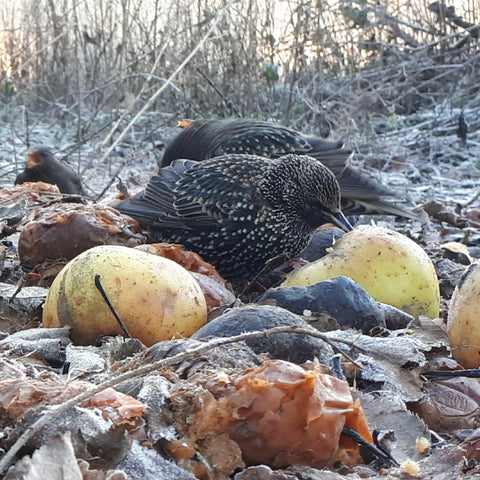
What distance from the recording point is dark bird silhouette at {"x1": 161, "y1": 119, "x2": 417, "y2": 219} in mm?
5098

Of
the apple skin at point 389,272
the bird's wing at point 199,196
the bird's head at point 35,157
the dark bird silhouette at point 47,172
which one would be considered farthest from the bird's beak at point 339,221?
the bird's head at point 35,157

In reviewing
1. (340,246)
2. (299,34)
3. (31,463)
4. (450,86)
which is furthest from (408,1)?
(31,463)

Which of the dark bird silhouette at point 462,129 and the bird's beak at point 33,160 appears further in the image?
the dark bird silhouette at point 462,129

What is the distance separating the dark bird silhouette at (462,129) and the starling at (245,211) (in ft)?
19.2

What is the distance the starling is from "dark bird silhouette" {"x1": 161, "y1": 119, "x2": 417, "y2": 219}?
0.91 metres

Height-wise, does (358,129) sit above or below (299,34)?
below

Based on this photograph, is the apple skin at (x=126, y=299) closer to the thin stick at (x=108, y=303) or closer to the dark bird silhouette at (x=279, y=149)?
the thin stick at (x=108, y=303)

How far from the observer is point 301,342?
2268mm

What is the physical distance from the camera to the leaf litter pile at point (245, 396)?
61.4 inches

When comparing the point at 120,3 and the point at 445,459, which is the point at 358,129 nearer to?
the point at 120,3

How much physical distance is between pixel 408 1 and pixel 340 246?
27.2 feet

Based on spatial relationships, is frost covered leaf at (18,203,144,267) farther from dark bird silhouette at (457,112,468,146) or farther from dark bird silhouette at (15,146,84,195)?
dark bird silhouette at (457,112,468,146)

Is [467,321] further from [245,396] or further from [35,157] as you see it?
[35,157]

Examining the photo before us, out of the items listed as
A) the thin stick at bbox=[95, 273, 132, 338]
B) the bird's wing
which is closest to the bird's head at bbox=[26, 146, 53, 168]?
the bird's wing
